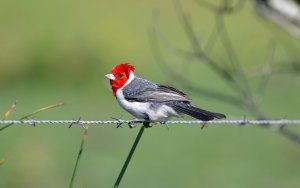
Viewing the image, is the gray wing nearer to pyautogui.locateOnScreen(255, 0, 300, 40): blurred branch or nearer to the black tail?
the black tail

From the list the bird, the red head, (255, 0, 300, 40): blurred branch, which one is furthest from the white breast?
(255, 0, 300, 40): blurred branch

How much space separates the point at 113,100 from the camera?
15641 millimetres

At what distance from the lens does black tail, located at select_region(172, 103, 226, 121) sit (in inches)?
233

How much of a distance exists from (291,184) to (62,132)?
3.67 meters

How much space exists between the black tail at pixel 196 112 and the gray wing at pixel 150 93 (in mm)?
50

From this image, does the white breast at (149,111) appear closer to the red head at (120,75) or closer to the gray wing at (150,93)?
the gray wing at (150,93)

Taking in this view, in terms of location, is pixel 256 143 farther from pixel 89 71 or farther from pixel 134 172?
pixel 89 71

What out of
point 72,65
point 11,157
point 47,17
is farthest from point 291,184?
point 47,17

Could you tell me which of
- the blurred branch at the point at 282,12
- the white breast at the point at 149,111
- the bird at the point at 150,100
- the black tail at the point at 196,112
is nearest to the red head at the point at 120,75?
the bird at the point at 150,100

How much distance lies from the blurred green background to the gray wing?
2481 mm

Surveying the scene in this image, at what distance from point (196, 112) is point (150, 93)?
54 cm

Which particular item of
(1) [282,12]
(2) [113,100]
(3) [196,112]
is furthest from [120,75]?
(2) [113,100]

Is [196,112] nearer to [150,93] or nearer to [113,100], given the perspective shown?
[150,93]

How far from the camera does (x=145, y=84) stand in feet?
21.9
